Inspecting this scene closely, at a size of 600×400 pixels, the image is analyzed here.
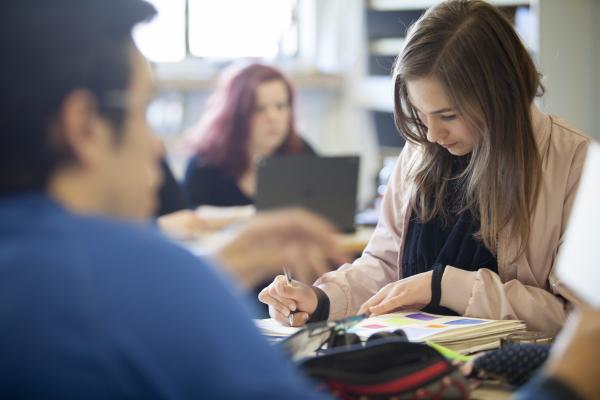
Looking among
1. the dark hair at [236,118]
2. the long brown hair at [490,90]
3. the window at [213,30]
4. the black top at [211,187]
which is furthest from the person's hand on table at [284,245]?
the window at [213,30]

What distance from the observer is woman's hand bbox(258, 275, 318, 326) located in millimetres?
1873

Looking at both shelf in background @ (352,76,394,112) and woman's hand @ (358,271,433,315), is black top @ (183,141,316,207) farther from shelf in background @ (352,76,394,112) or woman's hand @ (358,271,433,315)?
woman's hand @ (358,271,433,315)

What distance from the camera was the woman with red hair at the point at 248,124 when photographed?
14.3ft

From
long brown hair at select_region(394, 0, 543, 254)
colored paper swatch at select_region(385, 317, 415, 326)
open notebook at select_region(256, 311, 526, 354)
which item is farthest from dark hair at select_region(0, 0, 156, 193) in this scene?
long brown hair at select_region(394, 0, 543, 254)

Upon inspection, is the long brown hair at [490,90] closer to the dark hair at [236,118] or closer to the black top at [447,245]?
the black top at [447,245]

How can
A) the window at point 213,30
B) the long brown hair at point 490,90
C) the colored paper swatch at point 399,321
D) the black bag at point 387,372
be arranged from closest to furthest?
the black bag at point 387,372
the colored paper swatch at point 399,321
the long brown hair at point 490,90
the window at point 213,30

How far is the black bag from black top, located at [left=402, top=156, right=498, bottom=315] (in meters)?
0.63

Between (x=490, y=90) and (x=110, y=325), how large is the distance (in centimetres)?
123

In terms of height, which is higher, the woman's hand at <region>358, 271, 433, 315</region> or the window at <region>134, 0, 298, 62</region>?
the window at <region>134, 0, 298, 62</region>

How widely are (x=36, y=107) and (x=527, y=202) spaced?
48.4 inches

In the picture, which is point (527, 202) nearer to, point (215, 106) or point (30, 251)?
point (30, 251)

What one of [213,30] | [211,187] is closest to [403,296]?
[211,187]

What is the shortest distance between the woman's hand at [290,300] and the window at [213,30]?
3.80 metres

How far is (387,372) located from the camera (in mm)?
1279
